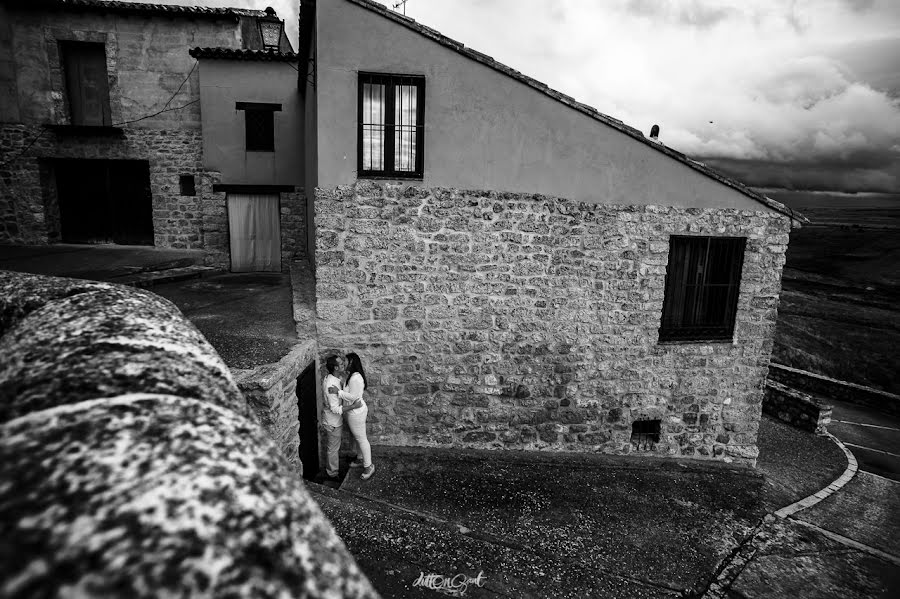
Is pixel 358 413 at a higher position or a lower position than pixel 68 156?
lower

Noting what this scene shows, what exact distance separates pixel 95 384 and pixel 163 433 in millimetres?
238

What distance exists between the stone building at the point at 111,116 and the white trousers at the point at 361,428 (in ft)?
25.0

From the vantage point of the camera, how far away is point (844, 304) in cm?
2697

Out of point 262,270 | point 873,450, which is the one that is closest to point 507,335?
point 262,270

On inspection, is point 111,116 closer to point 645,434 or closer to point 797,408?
point 645,434

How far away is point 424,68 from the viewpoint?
6.53 meters

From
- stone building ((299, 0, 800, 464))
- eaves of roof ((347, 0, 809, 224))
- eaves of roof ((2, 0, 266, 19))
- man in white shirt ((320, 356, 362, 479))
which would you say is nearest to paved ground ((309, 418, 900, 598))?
man in white shirt ((320, 356, 362, 479))

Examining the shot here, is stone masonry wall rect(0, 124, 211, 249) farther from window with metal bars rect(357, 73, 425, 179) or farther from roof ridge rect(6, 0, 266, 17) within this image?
window with metal bars rect(357, 73, 425, 179)

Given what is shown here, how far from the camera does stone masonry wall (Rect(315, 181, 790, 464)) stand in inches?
267

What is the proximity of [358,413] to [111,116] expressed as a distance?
472 inches

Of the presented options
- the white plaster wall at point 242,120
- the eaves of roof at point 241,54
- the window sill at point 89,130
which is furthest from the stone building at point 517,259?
the window sill at point 89,130

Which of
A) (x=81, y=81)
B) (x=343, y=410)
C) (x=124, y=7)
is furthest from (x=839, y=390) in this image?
(x=81, y=81)

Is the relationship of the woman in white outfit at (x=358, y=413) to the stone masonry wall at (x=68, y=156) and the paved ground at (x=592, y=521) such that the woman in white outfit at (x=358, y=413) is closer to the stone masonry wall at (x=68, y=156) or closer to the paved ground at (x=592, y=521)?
the paved ground at (x=592, y=521)

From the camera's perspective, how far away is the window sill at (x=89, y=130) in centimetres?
1245
